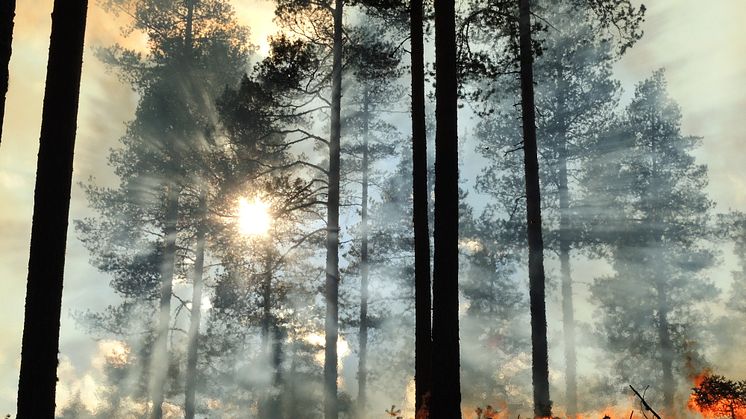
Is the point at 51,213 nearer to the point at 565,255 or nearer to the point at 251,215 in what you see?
the point at 251,215

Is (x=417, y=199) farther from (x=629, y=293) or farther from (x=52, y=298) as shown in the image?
(x=629, y=293)

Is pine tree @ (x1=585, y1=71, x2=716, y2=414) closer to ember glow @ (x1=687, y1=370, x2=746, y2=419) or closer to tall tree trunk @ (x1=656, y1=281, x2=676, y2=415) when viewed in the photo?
tall tree trunk @ (x1=656, y1=281, x2=676, y2=415)

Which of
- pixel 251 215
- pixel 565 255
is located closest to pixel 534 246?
pixel 251 215

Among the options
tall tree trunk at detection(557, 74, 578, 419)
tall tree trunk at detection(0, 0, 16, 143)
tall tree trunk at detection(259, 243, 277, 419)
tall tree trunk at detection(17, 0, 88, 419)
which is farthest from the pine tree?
tall tree trunk at detection(0, 0, 16, 143)

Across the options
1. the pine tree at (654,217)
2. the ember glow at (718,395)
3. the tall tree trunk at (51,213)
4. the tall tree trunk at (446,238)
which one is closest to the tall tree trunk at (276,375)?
the pine tree at (654,217)

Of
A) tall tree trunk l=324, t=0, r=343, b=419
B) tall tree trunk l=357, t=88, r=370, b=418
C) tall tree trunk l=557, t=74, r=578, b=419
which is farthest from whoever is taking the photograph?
tall tree trunk l=357, t=88, r=370, b=418

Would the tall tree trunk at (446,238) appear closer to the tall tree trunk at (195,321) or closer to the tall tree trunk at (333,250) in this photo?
the tall tree trunk at (333,250)

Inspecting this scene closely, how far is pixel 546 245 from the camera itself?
21844 mm

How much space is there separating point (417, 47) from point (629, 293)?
64.0 feet

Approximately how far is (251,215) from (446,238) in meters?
9.94

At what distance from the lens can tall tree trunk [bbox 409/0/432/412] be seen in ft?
30.0

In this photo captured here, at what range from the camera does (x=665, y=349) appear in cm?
2270

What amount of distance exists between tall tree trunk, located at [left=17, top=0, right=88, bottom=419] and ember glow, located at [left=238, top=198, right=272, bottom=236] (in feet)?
30.4

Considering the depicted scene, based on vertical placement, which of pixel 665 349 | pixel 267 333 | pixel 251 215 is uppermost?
pixel 251 215
